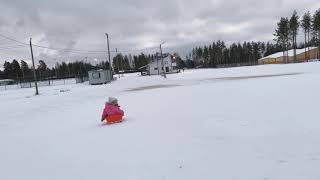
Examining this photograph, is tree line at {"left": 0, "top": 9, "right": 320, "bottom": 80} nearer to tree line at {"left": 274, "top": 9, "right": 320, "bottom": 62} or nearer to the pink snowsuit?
tree line at {"left": 274, "top": 9, "right": 320, "bottom": 62}

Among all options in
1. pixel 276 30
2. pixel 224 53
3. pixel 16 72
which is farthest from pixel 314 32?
pixel 16 72

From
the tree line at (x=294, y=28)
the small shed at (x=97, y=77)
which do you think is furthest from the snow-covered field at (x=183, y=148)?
the tree line at (x=294, y=28)

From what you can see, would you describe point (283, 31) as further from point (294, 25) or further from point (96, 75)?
point (96, 75)

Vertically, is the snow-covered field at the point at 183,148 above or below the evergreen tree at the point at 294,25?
below

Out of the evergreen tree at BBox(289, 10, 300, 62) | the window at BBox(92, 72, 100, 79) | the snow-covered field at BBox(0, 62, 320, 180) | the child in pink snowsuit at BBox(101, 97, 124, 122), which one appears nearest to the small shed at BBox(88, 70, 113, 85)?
the window at BBox(92, 72, 100, 79)

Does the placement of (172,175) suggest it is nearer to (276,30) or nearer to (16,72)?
(276,30)

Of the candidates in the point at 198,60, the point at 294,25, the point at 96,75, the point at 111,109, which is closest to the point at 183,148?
the point at 111,109

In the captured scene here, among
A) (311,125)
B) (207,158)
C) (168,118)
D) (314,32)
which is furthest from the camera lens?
(314,32)

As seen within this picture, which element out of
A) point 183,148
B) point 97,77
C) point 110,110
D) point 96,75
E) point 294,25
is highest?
point 294,25

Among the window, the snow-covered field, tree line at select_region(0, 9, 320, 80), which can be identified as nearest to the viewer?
the snow-covered field

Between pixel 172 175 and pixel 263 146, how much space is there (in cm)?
209

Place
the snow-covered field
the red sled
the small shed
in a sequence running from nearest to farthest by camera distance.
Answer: the snow-covered field
the red sled
the small shed

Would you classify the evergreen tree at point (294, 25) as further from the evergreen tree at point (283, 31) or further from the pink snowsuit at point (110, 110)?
the pink snowsuit at point (110, 110)

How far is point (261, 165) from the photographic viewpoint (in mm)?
5375
